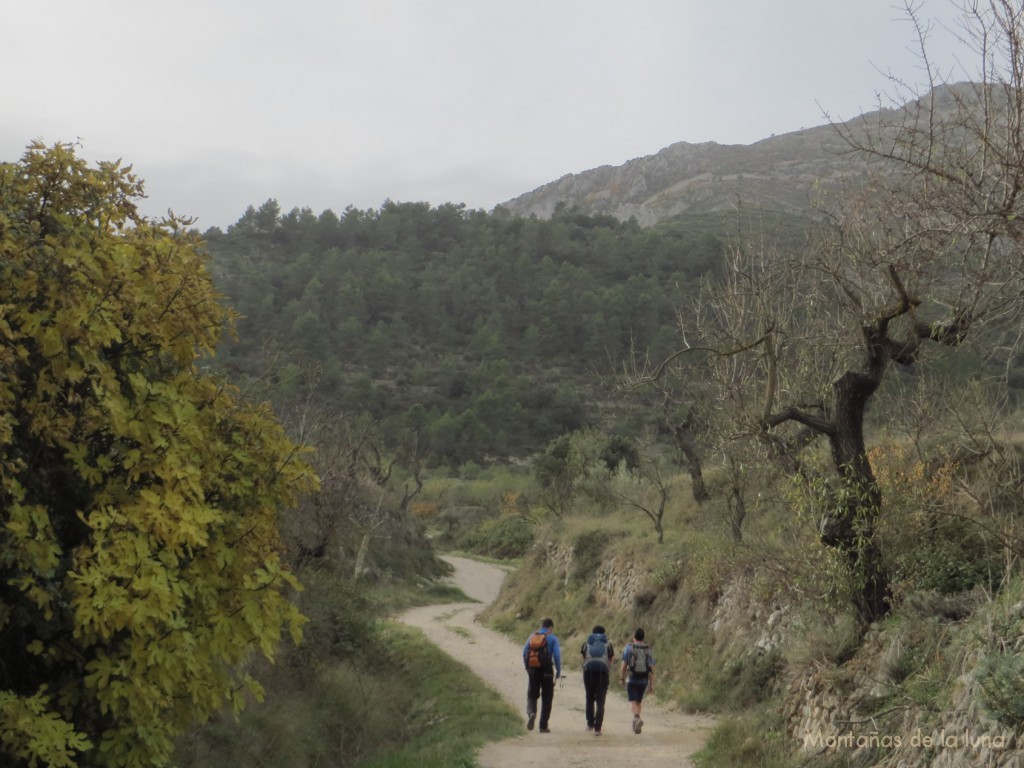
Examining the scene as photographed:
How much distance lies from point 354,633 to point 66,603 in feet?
43.0

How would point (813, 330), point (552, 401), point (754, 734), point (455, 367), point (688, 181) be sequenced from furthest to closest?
point (688, 181) < point (455, 367) < point (552, 401) < point (813, 330) < point (754, 734)

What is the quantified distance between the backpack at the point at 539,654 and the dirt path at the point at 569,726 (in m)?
1.05

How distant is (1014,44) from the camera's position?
7.12m

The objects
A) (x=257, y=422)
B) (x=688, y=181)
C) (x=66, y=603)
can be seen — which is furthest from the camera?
(x=688, y=181)

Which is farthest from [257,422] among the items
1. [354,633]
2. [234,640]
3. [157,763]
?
[354,633]

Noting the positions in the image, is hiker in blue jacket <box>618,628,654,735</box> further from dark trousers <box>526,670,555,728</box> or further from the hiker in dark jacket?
dark trousers <box>526,670,555,728</box>

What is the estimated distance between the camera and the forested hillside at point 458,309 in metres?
66.9

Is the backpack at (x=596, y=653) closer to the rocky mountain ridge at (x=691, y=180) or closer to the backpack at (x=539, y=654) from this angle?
the backpack at (x=539, y=654)

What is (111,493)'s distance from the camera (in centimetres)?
713

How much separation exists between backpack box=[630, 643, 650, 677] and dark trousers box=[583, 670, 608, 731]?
61cm

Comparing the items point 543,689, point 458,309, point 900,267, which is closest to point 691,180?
point 458,309

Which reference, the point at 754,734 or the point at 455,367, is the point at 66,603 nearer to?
the point at 754,734

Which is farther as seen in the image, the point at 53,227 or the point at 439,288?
the point at 439,288

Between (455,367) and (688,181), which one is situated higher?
(688,181)
